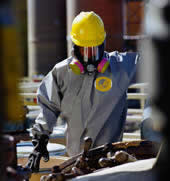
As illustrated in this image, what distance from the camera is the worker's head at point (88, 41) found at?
3342 mm

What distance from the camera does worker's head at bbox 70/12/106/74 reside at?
132 inches

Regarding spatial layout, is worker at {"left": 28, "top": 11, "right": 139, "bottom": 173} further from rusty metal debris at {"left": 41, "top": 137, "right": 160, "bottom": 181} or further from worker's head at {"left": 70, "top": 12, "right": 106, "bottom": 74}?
rusty metal debris at {"left": 41, "top": 137, "right": 160, "bottom": 181}

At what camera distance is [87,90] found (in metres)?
3.33

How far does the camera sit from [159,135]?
0.83 m

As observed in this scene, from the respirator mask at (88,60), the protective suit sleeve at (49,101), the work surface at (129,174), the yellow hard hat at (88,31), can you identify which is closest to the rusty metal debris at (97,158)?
the work surface at (129,174)

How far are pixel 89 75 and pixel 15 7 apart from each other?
2.54 meters

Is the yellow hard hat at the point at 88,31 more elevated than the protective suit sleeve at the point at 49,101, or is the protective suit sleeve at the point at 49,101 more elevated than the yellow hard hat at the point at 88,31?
the yellow hard hat at the point at 88,31

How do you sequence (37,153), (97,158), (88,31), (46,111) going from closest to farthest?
(97,158)
(37,153)
(46,111)
(88,31)

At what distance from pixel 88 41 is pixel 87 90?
15.5 inches

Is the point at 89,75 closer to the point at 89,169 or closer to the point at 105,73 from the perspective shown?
the point at 105,73

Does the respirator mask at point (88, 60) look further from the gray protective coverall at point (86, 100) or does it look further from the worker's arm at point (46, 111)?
the worker's arm at point (46, 111)

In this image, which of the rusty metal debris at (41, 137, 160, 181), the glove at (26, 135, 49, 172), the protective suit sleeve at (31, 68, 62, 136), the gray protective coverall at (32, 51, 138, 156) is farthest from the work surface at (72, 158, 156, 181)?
the gray protective coverall at (32, 51, 138, 156)

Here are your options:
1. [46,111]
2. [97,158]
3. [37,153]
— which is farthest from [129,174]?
[46,111]

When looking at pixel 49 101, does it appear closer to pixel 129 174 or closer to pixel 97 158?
pixel 97 158
